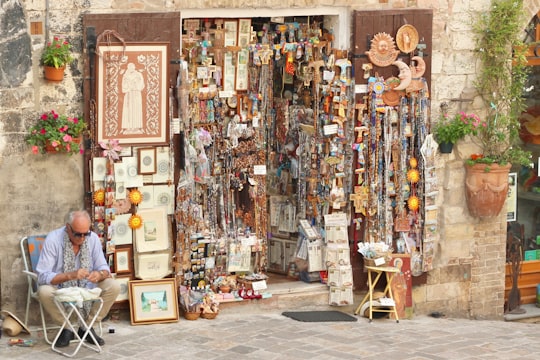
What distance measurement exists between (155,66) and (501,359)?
13.3 ft

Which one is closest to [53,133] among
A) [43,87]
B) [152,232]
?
[43,87]

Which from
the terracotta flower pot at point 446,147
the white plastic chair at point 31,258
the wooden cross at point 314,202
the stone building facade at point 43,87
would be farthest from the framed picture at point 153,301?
the terracotta flower pot at point 446,147

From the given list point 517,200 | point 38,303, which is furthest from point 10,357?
point 517,200

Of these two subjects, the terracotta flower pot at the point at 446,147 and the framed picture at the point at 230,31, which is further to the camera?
the terracotta flower pot at the point at 446,147

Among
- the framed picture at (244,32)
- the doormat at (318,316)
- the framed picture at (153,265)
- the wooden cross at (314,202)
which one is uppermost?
the framed picture at (244,32)

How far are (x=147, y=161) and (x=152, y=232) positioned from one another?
0.67 meters

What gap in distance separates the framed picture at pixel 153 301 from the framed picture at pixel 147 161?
1.01 m

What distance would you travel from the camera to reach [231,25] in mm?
11352

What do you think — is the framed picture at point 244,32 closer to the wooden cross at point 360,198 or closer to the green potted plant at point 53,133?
the wooden cross at point 360,198

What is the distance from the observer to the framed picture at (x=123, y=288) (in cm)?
1077

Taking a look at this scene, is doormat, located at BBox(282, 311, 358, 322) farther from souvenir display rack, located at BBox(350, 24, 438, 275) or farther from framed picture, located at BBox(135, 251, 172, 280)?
framed picture, located at BBox(135, 251, 172, 280)

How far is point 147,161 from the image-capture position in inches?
424

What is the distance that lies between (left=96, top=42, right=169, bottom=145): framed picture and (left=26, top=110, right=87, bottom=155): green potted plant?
1.04 feet

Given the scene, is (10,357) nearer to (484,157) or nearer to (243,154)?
(243,154)
